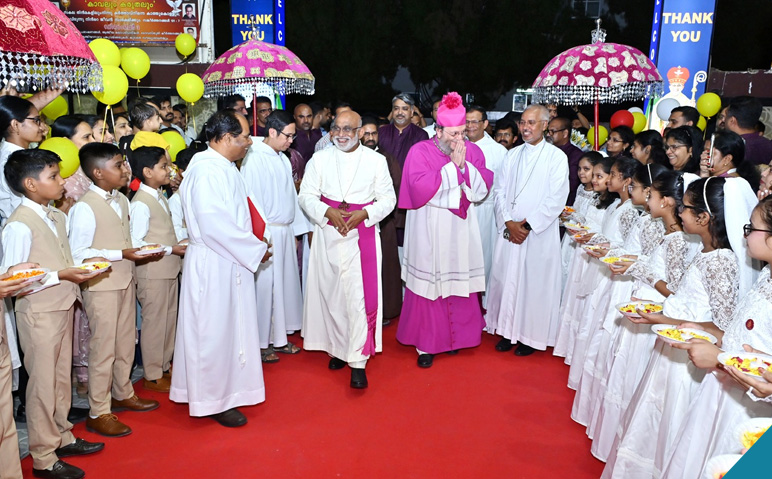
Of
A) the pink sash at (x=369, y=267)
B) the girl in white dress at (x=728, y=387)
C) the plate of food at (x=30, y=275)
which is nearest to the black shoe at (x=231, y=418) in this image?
the pink sash at (x=369, y=267)

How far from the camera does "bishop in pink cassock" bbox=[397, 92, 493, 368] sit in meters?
4.83

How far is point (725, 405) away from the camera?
242cm

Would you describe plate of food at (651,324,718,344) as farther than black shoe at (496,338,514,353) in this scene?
No

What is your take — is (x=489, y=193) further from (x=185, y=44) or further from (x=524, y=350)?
(x=185, y=44)

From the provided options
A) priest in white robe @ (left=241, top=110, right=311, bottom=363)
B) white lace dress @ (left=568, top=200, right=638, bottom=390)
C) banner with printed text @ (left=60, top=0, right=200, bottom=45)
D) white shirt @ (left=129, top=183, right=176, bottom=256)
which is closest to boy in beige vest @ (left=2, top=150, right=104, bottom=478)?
white shirt @ (left=129, top=183, right=176, bottom=256)

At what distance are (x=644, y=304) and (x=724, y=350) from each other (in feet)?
2.16

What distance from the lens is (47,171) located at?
3.20 metres

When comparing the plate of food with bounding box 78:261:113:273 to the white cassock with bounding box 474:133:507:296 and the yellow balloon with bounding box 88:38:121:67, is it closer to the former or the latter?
the yellow balloon with bounding box 88:38:121:67

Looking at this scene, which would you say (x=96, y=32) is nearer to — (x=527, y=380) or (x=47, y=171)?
(x=47, y=171)

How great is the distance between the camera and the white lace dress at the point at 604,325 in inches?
149

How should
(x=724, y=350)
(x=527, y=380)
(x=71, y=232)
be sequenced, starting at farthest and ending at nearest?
(x=527, y=380), (x=71, y=232), (x=724, y=350)

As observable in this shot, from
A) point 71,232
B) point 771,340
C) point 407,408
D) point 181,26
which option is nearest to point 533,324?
point 407,408

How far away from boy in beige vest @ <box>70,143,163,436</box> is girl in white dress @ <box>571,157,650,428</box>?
2.90 meters

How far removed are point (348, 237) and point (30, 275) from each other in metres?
2.25
